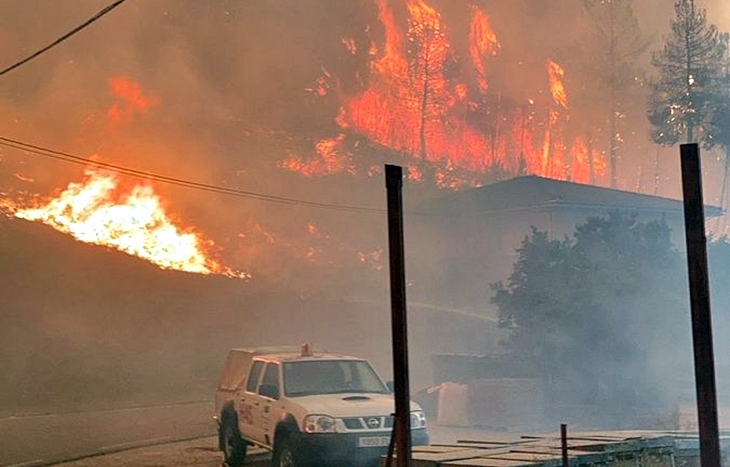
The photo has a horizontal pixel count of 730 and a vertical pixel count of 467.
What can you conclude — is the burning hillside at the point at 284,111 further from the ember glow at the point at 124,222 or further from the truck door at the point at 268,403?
the truck door at the point at 268,403

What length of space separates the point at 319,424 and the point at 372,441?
0.61 meters

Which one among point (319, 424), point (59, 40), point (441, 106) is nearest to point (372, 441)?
point (319, 424)

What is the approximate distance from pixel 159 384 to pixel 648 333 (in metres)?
9.71

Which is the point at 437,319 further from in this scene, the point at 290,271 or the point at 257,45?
the point at 257,45

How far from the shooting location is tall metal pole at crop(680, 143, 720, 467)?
5645 millimetres

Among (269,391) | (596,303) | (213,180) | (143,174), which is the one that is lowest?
(269,391)

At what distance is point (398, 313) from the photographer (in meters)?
6.47

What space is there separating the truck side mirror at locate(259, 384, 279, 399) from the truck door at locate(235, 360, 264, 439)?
0.11 m

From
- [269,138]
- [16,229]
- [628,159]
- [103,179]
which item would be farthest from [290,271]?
[628,159]

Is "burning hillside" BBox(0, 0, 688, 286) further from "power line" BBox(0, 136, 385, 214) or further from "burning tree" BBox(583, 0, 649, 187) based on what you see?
"burning tree" BBox(583, 0, 649, 187)

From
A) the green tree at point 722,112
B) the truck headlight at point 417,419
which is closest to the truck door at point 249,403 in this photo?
the truck headlight at point 417,419

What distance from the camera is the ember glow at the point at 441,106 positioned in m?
17.0

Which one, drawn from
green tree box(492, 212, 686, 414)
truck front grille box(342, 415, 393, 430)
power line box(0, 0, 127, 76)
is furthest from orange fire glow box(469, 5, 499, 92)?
truck front grille box(342, 415, 393, 430)

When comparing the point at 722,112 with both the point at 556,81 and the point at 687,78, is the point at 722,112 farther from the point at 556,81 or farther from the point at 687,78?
the point at 556,81
